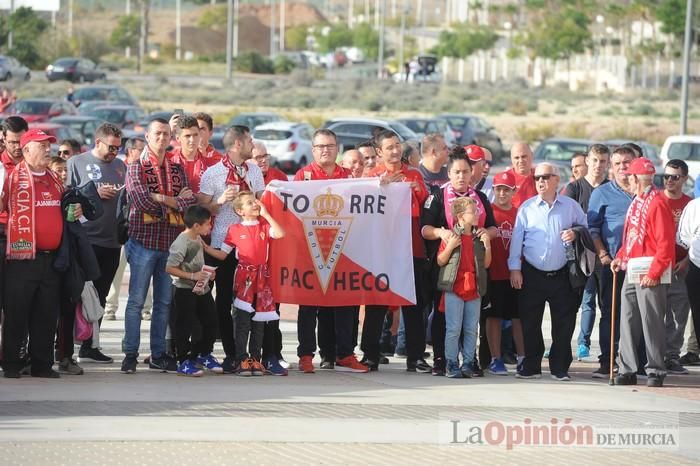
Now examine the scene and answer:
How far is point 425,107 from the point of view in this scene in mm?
76438

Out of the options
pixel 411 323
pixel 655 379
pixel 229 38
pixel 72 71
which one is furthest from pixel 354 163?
pixel 72 71

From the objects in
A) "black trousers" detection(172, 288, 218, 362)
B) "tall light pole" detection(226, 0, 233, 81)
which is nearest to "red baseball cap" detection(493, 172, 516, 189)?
"black trousers" detection(172, 288, 218, 362)

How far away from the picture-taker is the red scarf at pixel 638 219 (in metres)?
12.4

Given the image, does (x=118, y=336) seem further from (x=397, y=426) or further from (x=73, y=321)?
(x=397, y=426)

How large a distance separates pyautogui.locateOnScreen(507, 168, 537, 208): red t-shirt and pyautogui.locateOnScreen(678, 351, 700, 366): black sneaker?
238 cm

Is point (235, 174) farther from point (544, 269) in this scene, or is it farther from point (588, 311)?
point (588, 311)

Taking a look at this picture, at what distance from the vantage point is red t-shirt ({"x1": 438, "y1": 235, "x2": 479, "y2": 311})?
1235 cm

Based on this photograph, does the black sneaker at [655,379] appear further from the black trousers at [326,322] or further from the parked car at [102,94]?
the parked car at [102,94]

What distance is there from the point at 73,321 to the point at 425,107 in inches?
2558

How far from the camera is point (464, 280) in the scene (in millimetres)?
12352

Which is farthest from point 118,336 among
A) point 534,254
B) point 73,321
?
point 534,254

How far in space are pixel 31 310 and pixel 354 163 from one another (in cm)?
357

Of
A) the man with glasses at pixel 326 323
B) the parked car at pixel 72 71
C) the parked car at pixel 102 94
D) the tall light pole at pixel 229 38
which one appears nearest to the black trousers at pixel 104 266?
the man with glasses at pixel 326 323

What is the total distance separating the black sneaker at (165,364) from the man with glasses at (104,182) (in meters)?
0.92
